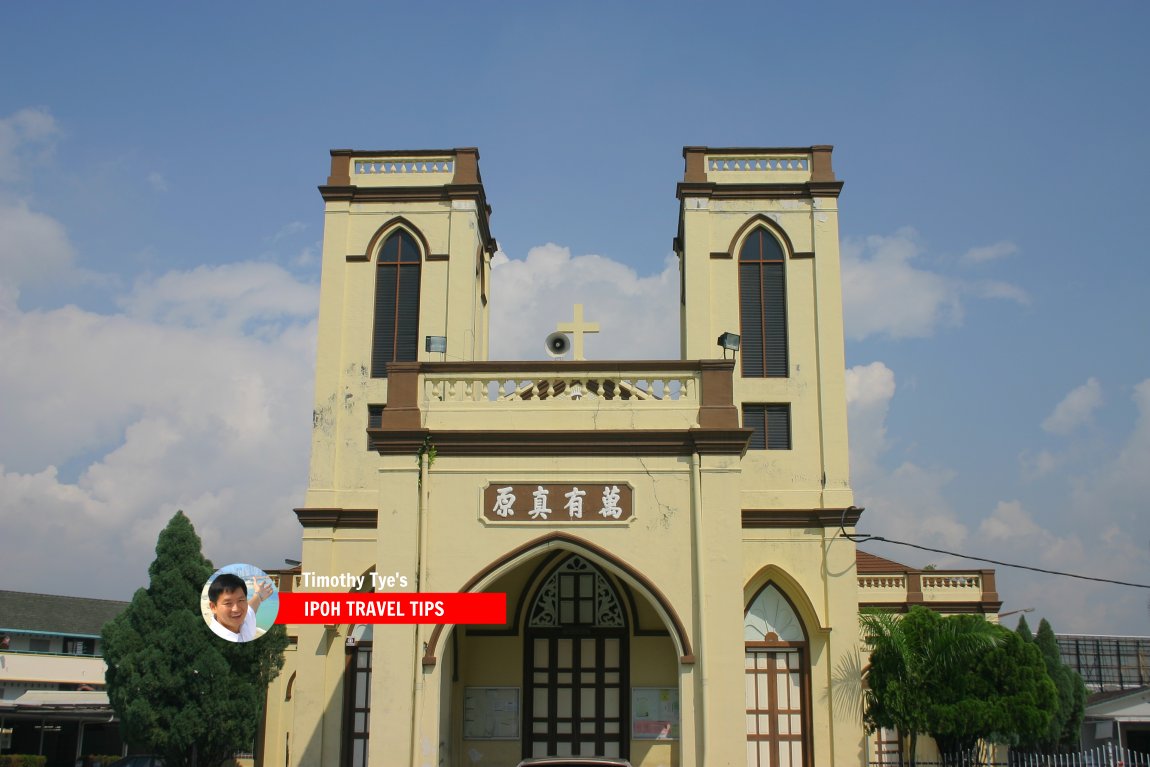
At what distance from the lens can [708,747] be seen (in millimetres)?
14586

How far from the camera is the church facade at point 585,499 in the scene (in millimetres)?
15469

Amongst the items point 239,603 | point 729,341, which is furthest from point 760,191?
point 239,603

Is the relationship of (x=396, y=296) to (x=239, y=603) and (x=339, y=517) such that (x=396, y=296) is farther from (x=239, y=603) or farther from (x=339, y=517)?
(x=239, y=603)

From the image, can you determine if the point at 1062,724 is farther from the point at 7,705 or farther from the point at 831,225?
the point at 7,705

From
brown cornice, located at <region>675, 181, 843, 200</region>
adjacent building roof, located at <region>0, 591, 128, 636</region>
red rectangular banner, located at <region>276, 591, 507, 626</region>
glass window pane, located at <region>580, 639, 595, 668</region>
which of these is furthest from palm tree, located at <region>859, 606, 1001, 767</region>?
adjacent building roof, located at <region>0, 591, 128, 636</region>

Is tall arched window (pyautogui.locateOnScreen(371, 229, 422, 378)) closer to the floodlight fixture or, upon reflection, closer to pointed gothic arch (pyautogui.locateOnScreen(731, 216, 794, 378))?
the floodlight fixture

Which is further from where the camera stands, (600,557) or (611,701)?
(611,701)

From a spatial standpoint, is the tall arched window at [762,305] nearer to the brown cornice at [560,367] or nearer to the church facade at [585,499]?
the church facade at [585,499]

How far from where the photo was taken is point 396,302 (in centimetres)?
2195

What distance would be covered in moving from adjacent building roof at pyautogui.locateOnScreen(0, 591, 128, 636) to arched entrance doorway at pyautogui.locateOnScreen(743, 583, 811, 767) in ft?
93.7

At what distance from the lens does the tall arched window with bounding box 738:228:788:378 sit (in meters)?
21.4

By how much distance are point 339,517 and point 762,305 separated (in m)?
9.11

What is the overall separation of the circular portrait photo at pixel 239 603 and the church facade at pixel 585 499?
41.5 inches

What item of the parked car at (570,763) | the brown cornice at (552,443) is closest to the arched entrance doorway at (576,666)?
the brown cornice at (552,443)
